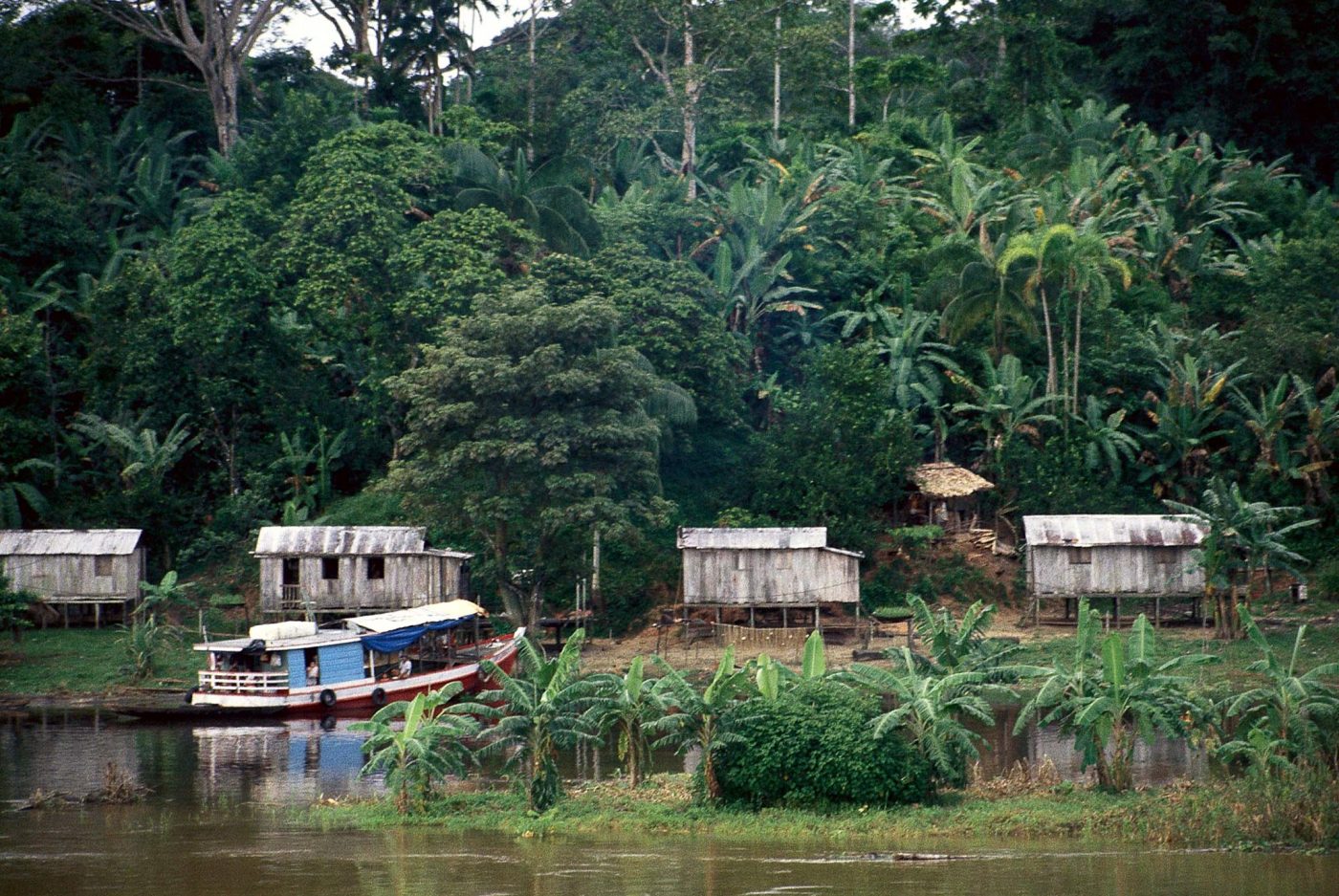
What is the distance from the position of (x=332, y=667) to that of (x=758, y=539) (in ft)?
30.3

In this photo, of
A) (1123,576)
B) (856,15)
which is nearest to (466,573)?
(1123,576)

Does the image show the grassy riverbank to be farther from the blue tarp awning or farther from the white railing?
the blue tarp awning

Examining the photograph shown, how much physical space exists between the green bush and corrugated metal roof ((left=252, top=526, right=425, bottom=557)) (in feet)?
51.1

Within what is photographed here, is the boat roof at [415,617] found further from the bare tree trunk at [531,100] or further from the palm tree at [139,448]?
the bare tree trunk at [531,100]

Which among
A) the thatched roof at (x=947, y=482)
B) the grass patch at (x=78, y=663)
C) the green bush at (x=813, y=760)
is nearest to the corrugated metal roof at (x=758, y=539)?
the thatched roof at (x=947, y=482)

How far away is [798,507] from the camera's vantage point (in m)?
37.1

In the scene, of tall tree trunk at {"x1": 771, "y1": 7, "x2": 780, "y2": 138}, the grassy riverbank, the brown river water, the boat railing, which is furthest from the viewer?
tall tree trunk at {"x1": 771, "y1": 7, "x2": 780, "y2": 138}

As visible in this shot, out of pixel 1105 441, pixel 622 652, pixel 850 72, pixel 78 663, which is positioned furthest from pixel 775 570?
pixel 850 72

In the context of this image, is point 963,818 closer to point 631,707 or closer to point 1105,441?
point 631,707

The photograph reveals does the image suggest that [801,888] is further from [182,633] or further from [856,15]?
[856,15]

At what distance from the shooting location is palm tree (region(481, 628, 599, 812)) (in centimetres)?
2084

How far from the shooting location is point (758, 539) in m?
34.8

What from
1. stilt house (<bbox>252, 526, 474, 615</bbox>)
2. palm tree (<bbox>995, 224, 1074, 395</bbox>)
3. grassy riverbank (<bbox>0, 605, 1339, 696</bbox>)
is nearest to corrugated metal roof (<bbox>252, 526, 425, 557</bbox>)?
stilt house (<bbox>252, 526, 474, 615</bbox>)

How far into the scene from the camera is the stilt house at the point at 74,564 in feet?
116
